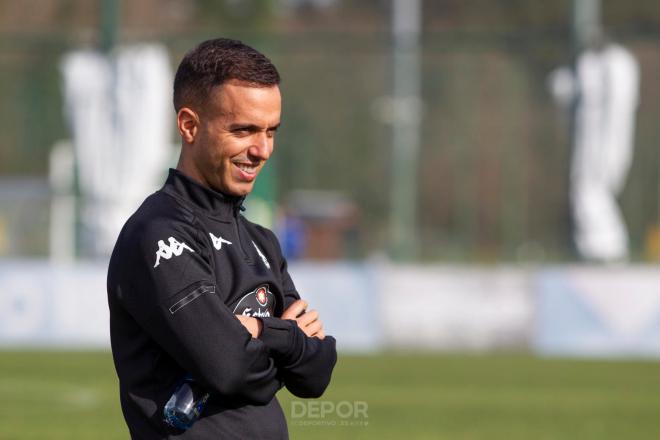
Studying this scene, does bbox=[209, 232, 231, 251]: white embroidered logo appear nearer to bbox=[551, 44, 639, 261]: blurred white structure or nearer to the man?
the man

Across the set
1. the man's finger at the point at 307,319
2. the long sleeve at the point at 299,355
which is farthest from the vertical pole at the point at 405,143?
the long sleeve at the point at 299,355

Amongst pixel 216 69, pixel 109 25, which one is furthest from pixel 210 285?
pixel 109 25

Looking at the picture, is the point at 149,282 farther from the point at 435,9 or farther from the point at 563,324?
the point at 435,9

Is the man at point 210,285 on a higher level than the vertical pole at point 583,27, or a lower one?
lower

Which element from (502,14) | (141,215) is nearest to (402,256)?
(141,215)

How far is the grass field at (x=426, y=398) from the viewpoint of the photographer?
35.8 ft

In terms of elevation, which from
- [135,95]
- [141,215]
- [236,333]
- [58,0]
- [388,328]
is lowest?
[388,328]

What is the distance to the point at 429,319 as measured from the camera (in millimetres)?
17797

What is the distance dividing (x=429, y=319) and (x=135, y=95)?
5.99 m

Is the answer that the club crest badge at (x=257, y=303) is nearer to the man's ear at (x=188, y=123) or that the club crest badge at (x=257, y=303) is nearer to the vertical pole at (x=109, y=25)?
the man's ear at (x=188, y=123)

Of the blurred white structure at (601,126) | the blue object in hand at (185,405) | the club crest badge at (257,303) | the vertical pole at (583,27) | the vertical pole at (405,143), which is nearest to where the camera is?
the blue object in hand at (185,405)

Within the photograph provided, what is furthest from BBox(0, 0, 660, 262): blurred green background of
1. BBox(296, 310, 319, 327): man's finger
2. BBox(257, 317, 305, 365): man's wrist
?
BBox(257, 317, 305, 365): man's wrist

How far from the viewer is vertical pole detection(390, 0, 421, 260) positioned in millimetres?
21719

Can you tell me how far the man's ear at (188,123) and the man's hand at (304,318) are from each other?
0.55 meters
